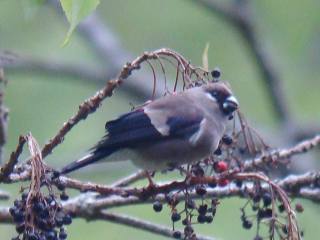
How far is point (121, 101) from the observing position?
13789 millimetres

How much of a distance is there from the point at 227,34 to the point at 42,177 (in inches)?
375

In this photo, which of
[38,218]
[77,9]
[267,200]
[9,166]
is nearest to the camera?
[77,9]

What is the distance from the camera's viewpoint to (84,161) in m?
4.46

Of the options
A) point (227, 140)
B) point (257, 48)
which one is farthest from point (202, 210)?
point (257, 48)

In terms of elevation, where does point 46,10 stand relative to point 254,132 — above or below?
above

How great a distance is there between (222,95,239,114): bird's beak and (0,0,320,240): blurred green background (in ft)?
16.9

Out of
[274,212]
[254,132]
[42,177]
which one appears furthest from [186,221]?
[254,132]

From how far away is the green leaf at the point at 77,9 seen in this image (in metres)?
3.51

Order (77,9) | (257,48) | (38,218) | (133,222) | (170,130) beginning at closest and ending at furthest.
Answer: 1. (77,9)
2. (38,218)
3. (133,222)
4. (170,130)
5. (257,48)

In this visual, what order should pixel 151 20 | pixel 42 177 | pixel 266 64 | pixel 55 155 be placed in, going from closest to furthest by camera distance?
1. pixel 42 177
2. pixel 266 64
3. pixel 55 155
4. pixel 151 20

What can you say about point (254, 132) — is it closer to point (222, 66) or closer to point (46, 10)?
point (222, 66)

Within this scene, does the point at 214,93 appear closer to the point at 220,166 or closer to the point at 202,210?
the point at 220,166

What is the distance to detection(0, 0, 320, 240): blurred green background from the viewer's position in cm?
1123

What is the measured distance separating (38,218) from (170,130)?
5.05ft
